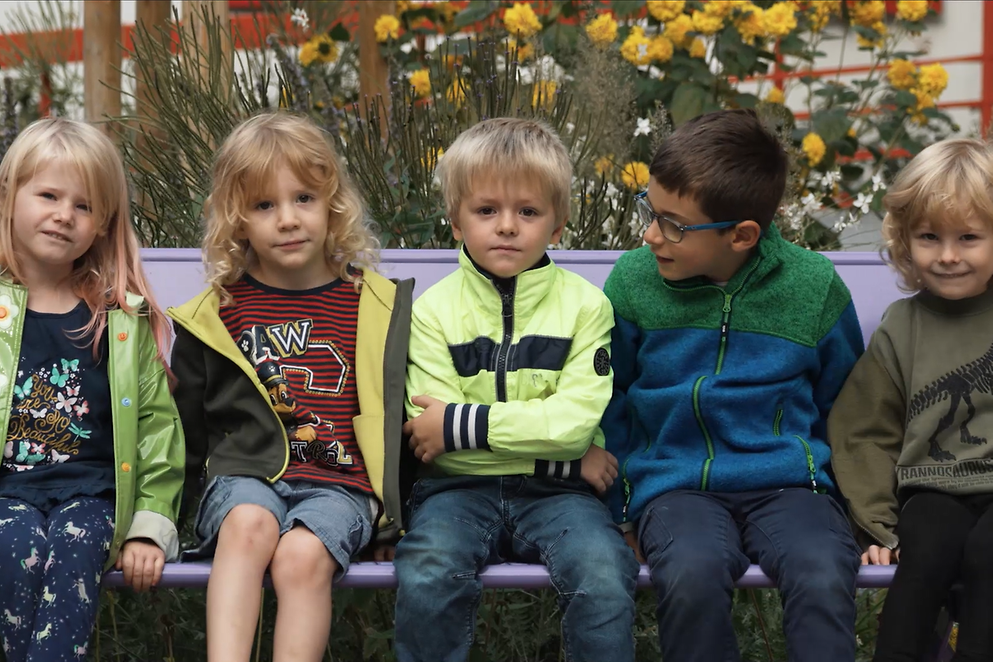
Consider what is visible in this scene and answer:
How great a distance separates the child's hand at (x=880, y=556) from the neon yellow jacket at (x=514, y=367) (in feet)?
2.03

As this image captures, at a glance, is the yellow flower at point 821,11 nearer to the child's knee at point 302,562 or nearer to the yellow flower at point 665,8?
the yellow flower at point 665,8

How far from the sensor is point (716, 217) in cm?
286

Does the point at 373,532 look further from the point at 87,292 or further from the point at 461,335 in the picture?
the point at 87,292

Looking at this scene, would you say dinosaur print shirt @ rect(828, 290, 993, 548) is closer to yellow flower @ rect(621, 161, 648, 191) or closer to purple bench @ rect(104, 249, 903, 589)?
purple bench @ rect(104, 249, 903, 589)

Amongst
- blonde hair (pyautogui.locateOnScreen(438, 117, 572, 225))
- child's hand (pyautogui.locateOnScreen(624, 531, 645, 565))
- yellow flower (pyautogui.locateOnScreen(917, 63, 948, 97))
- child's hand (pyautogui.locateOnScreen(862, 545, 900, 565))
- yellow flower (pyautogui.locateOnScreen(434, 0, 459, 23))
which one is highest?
yellow flower (pyautogui.locateOnScreen(434, 0, 459, 23))

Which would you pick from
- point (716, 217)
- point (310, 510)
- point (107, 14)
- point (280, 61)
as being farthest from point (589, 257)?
point (107, 14)

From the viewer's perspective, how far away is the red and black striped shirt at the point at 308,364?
284 cm

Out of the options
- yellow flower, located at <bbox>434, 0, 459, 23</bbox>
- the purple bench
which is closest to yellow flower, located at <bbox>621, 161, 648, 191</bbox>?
the purple bench

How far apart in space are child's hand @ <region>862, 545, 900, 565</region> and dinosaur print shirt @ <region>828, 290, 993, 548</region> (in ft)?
0.06

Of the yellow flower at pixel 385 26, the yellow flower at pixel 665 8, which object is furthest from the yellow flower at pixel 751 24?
the yellow flower at pixel 385 26

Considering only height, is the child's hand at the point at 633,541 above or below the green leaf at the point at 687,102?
below

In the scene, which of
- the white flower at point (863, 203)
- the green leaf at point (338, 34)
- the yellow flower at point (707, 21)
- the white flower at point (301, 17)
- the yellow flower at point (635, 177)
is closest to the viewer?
the yellow flower at point (635, 177)

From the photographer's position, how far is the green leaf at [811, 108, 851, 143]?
4613 millimetres

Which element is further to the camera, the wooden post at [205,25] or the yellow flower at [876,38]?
the yellow flower at [876,38]
